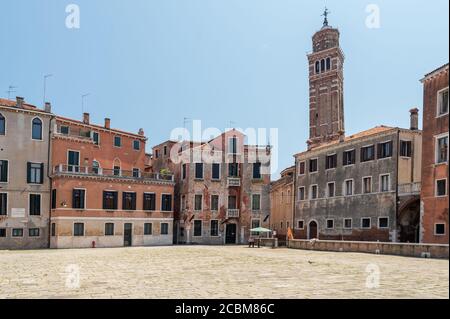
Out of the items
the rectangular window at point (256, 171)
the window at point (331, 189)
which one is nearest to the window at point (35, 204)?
the rectangular window at point (256, 171)

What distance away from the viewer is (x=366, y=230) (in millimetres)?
43562

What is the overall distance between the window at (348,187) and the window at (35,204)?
103 ft

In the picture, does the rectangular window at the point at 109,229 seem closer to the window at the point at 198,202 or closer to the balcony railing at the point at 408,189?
the window at the point at 198,202

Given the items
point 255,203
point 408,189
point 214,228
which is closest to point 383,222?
point 408,189

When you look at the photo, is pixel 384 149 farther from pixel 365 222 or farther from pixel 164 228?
pixel 164 228

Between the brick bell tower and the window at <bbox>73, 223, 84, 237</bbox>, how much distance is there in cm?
4823

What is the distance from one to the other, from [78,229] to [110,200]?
464 cm

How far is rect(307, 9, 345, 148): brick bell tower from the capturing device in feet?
278

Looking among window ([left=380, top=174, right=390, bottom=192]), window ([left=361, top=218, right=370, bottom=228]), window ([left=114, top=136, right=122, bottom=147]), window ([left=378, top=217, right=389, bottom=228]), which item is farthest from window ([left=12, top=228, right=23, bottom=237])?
window ([left=380, top=174, right=390, bottom=192])

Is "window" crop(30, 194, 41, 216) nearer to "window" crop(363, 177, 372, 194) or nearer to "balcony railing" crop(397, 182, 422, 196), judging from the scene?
"window" crop(363, 177, 372, 194)

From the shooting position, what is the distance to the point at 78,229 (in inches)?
1875
